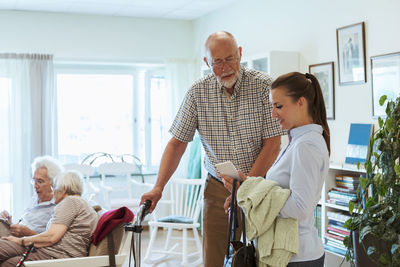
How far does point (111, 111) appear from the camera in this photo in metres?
6.35

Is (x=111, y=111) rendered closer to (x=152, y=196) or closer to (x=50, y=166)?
(x=50, y=166)

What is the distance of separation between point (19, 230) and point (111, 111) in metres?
3.33

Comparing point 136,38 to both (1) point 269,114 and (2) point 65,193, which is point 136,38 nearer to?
(2) point 65,193

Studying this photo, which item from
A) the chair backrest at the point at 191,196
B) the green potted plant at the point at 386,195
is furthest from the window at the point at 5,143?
the green potted plant at the point at 386,195

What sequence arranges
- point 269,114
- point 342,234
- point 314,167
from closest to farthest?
point 314,167
point 269,114
point 342,234

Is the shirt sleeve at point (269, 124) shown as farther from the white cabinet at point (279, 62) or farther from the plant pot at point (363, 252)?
the white cabinet at point (279, 62)

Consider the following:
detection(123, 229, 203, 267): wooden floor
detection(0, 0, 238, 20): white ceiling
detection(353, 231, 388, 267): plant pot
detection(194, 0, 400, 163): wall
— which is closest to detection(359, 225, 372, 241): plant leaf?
detection(353, 231, 388, 267): plant pot

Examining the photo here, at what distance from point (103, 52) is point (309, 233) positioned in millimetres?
4791

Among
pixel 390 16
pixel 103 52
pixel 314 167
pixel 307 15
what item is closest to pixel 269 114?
pixel 314 167

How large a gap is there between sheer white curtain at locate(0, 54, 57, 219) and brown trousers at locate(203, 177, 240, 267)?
377 cm

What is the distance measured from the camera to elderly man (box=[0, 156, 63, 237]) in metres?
3.18

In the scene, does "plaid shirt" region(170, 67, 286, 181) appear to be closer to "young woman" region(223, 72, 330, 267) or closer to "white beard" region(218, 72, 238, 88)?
"white beard" region(218, 72, 238, 88)

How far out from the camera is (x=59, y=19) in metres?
5.87

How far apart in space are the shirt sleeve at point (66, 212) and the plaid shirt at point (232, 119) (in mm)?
872
